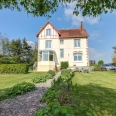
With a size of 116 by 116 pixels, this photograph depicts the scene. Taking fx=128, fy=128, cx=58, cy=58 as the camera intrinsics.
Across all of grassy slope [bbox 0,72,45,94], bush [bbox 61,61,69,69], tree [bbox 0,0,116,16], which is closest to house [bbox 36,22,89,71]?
bush [bbox 61,61,69,69]

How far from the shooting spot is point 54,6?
4.41 meters

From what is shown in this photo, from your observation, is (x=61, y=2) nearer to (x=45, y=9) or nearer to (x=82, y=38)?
(x=45, y=9)

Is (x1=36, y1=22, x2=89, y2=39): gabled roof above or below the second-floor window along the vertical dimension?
above

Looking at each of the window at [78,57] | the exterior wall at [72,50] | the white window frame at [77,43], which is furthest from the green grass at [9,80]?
the white window frame at [77,43]

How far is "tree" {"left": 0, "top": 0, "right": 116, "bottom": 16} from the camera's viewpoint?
3.97 m

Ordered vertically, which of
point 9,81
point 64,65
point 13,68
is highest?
point 64,65

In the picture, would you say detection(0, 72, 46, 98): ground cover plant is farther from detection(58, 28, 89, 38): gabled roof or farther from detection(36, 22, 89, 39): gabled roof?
detection(58, 28, 89, 38): gabled roof

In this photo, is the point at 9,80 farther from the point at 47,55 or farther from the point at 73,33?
the point at 73,33

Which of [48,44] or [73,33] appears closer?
[48,44]

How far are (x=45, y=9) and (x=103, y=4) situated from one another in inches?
73.4

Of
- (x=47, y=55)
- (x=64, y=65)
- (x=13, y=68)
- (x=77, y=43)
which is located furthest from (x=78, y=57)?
(x=13, y=68)

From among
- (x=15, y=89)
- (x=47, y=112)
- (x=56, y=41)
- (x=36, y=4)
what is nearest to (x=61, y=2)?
(x=36, y=4)

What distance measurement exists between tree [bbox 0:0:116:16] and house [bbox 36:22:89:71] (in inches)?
889

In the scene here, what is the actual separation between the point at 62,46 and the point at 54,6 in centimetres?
2425
